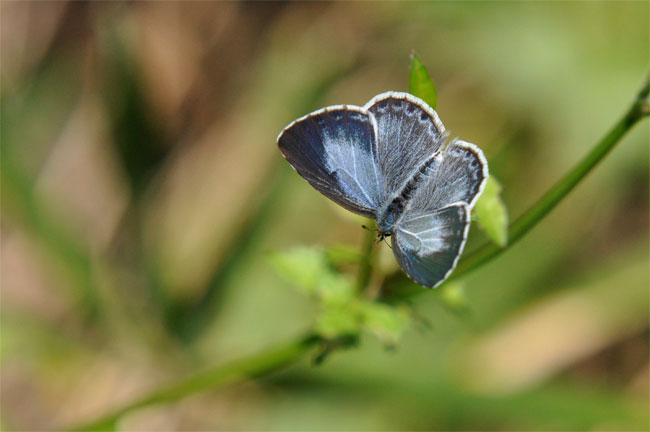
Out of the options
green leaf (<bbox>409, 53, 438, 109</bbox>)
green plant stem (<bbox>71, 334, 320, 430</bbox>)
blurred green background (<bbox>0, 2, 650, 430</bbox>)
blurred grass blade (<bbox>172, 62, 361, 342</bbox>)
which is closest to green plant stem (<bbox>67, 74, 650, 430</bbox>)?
green plant stem (<bbox>71, 334, 320, 430</bbox>)

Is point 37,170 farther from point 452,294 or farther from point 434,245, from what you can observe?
point 434,245

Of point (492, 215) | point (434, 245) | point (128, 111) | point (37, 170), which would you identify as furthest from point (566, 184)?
point (37, 170)

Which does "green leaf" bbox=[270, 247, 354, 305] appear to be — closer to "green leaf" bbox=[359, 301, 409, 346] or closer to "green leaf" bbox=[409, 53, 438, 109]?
"green leaf" bbox=[359, 301, 409, 346]

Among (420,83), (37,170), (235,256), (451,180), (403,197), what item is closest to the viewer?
(420,83)

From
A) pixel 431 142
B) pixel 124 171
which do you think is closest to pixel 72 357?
pixel 124 171

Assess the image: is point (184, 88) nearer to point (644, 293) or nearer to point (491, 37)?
point (491, 37)

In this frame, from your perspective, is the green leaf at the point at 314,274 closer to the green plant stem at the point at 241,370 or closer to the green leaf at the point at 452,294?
the green plant stem at the point at 241,370
